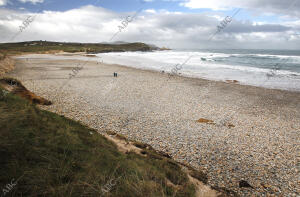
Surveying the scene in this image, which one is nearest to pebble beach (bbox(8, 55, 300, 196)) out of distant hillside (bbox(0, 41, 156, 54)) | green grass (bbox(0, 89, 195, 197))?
green grass (bbox(0, 89, 195, 197))

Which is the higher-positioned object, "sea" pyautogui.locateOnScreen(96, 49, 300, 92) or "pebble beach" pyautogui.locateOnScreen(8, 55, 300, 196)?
"sea" pyautogui.locateOnScreen(96, 49, 300, 92)

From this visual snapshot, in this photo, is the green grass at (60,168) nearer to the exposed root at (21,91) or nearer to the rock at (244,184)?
the rock at (244,184)

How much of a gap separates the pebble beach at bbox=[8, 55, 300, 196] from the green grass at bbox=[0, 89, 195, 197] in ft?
7.99

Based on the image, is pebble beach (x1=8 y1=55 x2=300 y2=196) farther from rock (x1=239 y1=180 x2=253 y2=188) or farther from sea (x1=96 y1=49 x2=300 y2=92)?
sea (x1=96 y1=49 x2=300 y2=92)

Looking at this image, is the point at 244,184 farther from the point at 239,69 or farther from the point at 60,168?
the point at 239,69

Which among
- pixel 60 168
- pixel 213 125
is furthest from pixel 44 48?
pixel 60 168

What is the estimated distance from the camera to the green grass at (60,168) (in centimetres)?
265

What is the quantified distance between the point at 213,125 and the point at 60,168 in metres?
8.23

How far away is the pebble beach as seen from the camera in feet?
19.4

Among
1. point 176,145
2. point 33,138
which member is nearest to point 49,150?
point 33,138

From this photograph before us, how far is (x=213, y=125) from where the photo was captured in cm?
961

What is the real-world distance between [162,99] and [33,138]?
1110 centimetres

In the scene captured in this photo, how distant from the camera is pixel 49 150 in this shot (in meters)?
3.65

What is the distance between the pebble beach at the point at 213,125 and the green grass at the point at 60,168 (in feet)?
7.99
